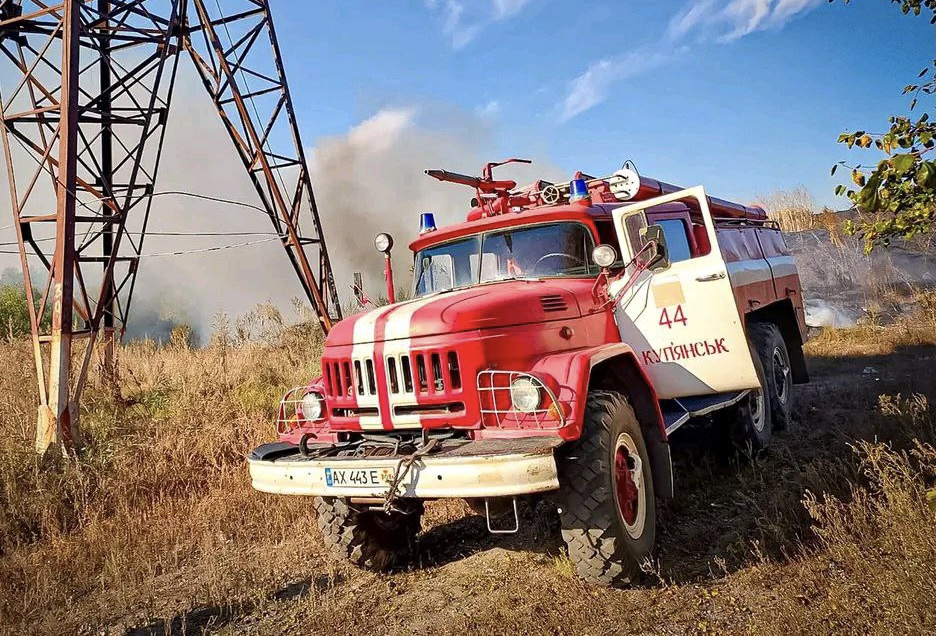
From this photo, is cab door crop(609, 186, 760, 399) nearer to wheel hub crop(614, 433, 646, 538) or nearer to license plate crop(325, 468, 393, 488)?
wheel hub crop(614, 433, 646, 538)

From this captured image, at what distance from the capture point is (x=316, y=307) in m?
11.0

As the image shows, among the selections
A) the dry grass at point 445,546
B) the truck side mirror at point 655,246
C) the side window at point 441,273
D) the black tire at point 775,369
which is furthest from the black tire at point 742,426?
the side window at point 441,273

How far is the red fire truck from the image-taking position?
10.9 ft

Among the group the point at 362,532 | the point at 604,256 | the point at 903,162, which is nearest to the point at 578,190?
the point at 604,256

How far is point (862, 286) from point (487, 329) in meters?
17.0

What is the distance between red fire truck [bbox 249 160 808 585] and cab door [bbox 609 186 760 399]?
0.04ft

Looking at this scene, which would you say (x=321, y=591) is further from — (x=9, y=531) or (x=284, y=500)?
(x=9, y=531)

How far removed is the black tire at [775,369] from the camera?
6.74 meters

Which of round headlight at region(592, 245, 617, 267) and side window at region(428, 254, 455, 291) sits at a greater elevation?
side window at region(428, 254, 455, 291)

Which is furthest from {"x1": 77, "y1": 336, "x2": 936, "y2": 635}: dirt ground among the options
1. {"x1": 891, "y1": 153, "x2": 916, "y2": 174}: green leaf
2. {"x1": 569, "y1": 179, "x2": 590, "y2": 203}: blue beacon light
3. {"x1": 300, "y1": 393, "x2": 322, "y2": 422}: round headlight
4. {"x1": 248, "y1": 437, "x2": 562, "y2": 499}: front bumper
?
{"x1": 569, "y1": 179, "x2": 590, "y2": 203}: blue beacon light

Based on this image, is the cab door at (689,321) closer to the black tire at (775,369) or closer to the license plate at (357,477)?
the black tire at (775,369)

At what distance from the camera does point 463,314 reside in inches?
139

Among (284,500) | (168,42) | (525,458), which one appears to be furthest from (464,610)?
(168,42)

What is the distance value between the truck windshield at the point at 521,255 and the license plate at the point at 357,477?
2.06 m
